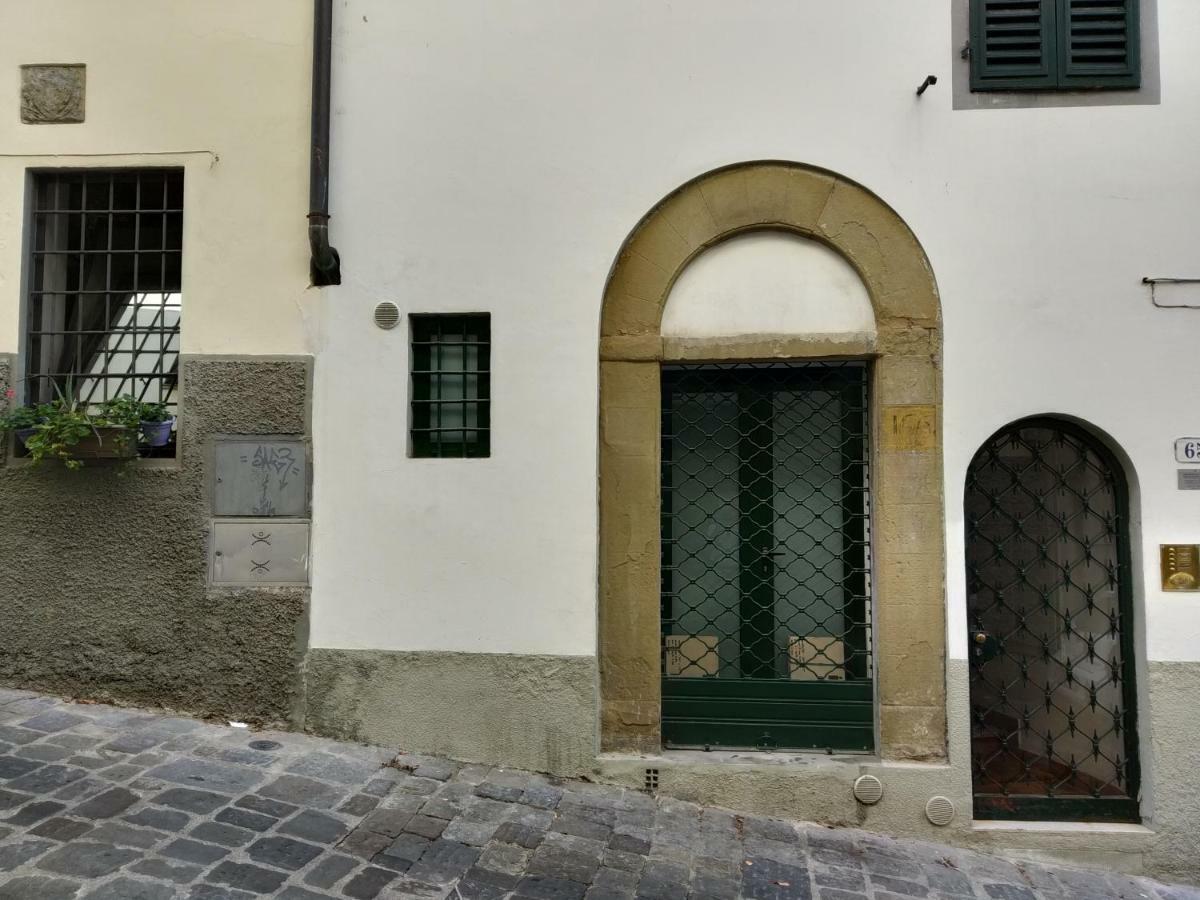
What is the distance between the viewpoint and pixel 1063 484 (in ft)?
15.3

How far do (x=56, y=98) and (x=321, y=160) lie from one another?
1846mm

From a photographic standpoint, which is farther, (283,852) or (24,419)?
(24,419)

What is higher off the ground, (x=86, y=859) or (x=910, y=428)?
(x=910, y=428)

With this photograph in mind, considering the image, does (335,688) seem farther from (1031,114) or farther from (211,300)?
(1031,114)

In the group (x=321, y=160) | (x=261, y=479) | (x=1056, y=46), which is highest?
(x=1056, y=46)

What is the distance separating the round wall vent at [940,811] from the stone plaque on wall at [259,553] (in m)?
3.81

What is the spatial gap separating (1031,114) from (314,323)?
14.5 feet

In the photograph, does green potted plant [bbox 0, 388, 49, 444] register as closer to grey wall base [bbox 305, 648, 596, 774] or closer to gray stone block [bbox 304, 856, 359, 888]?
grey wall base [bbox 305, 648, 596, 774]

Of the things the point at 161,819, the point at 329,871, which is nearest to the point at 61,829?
the point at 161,819

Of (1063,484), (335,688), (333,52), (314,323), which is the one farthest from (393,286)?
(1063,484)

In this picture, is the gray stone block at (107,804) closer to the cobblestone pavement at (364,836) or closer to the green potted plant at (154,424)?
the cobblestone pavement at (364,836)

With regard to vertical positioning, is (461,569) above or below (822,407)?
below

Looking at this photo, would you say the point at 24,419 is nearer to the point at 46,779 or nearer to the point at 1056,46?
the point at 46,779

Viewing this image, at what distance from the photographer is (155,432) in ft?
15.9
